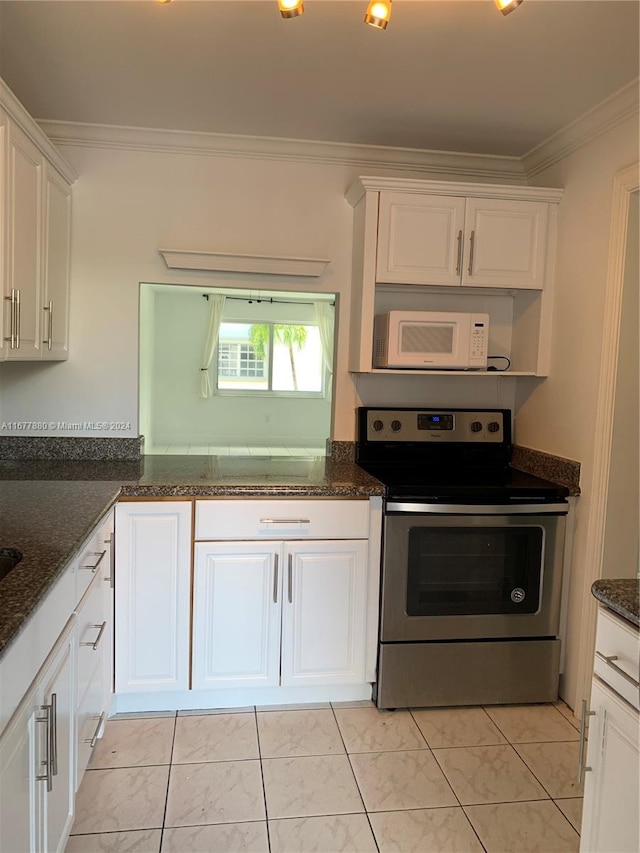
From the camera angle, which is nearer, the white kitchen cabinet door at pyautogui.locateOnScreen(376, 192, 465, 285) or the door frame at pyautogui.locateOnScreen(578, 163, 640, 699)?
the door frame at pyautogui.locateOnScreen(578, 163, 640, 699)

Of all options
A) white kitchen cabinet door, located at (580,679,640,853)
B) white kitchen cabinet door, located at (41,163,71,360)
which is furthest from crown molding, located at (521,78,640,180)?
white kitchen cabinet door, located at (41,163,71,360)

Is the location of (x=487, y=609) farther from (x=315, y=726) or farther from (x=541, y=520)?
(x=315, y=726)

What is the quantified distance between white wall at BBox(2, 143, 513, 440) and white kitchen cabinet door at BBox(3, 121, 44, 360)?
44 cm

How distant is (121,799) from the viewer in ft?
6.34

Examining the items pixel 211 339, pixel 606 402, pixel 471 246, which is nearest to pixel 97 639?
pixel 606 402

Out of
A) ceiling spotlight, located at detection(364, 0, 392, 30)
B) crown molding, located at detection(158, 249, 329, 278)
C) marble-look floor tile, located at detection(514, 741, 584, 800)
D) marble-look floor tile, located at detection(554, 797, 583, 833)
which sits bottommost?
marble-look floor tile, located at detection(554, 797, 583, 833)

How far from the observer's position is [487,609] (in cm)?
250

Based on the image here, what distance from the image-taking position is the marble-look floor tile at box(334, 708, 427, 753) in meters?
2.26

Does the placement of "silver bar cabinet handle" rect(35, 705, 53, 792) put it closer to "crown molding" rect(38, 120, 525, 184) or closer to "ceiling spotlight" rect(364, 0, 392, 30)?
"ceiling spotlight" rect(364, 0, 392, 30)

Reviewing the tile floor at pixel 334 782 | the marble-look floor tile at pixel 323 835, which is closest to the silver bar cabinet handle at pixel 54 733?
the tile floor at pixel 334 782

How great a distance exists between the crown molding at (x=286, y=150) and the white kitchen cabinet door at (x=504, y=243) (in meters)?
0.37

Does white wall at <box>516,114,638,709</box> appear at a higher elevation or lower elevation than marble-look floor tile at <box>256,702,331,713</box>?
higher

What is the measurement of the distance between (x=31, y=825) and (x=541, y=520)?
1942 mm

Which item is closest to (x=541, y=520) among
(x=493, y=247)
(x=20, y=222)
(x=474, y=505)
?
(x=474, y=505)
